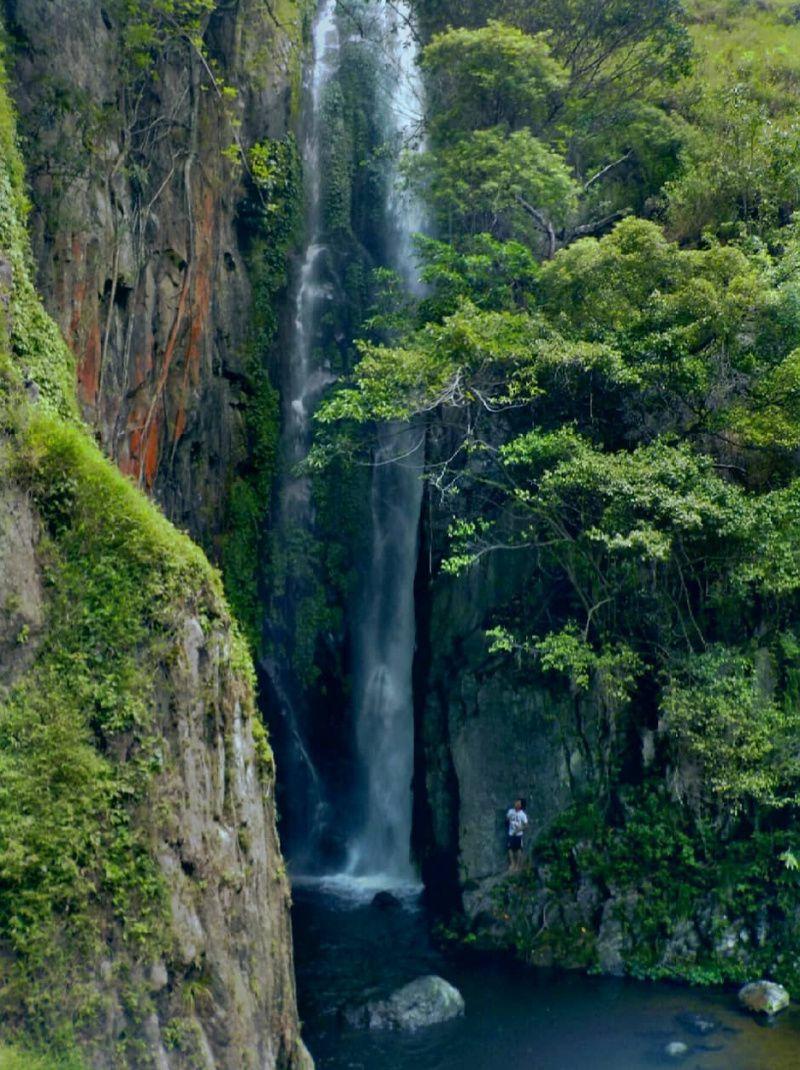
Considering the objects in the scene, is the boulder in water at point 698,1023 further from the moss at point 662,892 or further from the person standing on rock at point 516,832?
the person standing on rock at point 516,832

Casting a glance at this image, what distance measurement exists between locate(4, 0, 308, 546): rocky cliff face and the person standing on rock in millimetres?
6711

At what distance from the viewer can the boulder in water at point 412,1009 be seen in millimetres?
12734

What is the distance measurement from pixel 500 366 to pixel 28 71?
7433 millimetres

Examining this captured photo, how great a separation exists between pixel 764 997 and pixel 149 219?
501 inches

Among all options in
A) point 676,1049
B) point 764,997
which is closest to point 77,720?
point 676,1049

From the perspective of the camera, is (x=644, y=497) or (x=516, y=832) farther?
(x=516, y=832)

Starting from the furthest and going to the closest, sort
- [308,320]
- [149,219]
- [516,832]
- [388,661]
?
[308,320]
[388,661]
[516,832]
[149,219]

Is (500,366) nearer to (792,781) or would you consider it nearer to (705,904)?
(792,781)

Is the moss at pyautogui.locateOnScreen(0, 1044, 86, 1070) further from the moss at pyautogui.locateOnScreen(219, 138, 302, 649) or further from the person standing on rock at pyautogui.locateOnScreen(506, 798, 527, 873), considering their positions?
the moss at pyautogui.locateOnScreen(219, 138, 302, 649)

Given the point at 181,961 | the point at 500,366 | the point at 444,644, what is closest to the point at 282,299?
the point at 500,366

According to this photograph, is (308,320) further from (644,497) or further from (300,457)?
(644,497)

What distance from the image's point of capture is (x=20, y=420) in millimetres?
9672

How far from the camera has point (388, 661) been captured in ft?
63.5

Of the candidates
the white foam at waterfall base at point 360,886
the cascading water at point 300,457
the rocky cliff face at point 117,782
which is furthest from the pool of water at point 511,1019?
the cascading water at point 300,457
